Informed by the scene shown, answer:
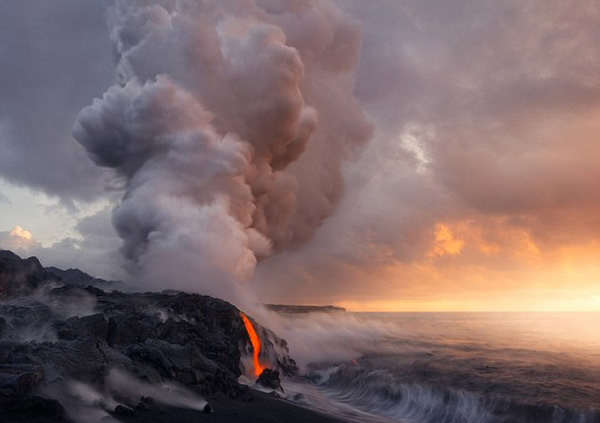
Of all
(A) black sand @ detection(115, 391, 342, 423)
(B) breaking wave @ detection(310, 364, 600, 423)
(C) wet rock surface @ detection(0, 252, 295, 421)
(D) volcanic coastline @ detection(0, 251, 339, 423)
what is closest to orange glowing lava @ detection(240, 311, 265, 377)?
(D) volcanic coastline @ detection(0, 251, 339, 423)

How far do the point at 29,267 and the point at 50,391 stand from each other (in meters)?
27.4

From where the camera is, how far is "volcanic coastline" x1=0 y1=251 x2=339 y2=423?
1485 cm

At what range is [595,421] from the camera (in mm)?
23938

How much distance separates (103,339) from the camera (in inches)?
900

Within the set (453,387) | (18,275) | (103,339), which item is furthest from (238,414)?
(18,275)

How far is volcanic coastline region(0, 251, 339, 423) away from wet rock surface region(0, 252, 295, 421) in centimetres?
5

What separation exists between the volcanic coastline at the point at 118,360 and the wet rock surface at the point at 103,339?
5cm

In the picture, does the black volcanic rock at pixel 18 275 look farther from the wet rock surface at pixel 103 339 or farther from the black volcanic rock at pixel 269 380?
the black volcanic rock at pixel 269 380

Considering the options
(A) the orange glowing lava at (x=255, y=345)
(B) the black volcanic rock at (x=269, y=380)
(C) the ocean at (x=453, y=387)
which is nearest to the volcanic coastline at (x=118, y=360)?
(B) the black volcanic rock at (x=269, y=380)

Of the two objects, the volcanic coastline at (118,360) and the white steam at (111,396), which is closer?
the white steam at (111,396)

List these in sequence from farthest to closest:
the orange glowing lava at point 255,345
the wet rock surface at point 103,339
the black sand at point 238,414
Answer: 1. the orange glowing lava at point 255,345
2. the wet rock surface at point 103,339
3. the black sand at point 238,414

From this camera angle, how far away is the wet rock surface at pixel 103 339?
1606 cm

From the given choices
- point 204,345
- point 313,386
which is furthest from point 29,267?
point 313,386

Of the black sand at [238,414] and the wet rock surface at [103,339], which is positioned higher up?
the wet rock surface at [103,339]
